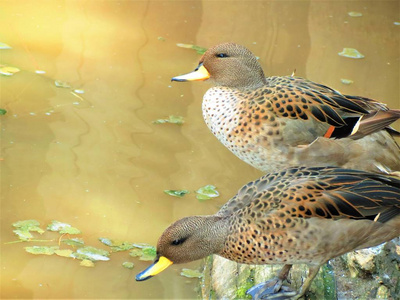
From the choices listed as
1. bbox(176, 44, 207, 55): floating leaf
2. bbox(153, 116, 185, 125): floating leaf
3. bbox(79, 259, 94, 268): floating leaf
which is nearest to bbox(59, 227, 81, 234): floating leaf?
bbox(79, 259, 94, 268): floating leaf

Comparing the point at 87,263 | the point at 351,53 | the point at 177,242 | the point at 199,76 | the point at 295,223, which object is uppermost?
the point at 199,76

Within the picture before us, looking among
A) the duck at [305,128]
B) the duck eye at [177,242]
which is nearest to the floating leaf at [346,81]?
the duck at [305,128]

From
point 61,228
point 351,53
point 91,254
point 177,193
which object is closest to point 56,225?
point 61,228

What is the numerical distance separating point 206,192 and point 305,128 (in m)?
1.43

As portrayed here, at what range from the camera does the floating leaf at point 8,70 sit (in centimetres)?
705

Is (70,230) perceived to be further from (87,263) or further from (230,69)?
(230,69)

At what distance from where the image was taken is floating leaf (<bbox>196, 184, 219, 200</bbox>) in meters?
5.70

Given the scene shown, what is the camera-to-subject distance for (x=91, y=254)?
4.85 meters

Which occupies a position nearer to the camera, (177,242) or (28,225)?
(177,242)

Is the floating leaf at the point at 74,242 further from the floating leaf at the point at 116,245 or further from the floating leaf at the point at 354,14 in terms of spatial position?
the floating leaf at the point at 354,14

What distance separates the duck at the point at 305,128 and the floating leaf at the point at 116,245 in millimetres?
1010

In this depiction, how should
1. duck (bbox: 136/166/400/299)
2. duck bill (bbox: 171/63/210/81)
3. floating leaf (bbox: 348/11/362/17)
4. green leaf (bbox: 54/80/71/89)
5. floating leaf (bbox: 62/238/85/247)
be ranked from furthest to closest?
floating leaf (bbox: 348/11/362/17) → green leaf (bbox: 54/80/71/89) → duck bill (bbox: 171/63/210/81) → floating leaf (bbox: 62/238/85/247) → duck (bbox: 136/166/400/299)

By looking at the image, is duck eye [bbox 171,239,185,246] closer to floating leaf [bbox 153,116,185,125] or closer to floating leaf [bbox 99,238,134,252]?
floating leaf [bbox 99,238,134,252]

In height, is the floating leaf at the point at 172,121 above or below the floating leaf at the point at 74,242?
above
